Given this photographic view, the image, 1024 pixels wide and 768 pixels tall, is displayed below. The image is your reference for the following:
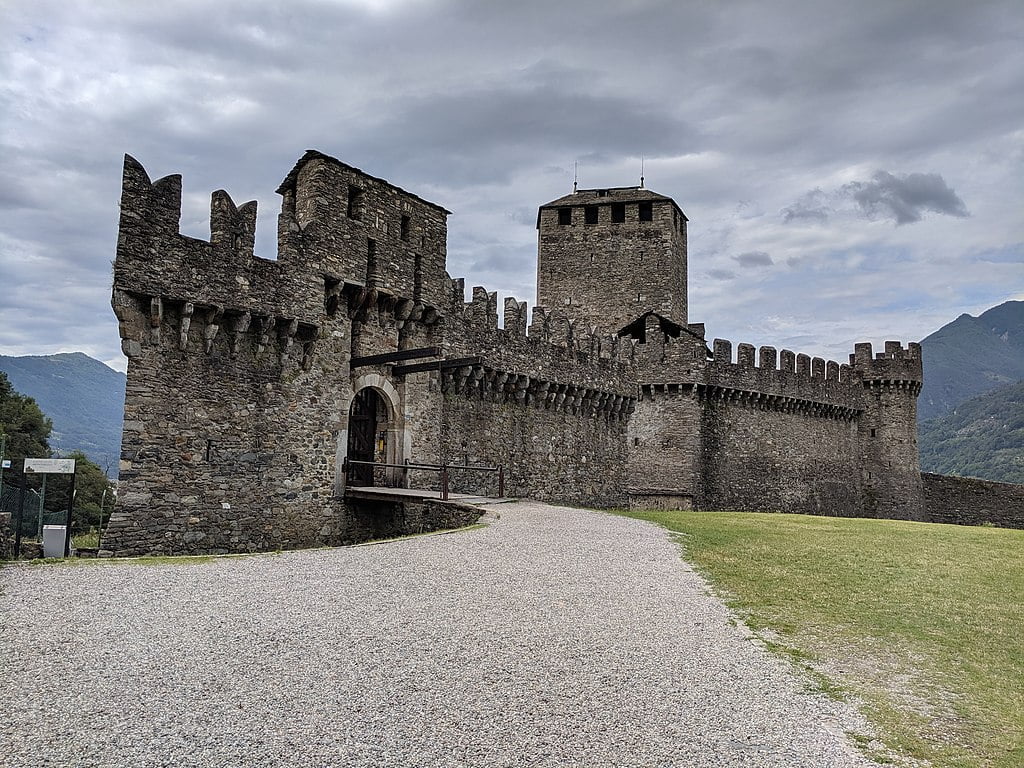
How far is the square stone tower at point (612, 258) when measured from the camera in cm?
3747

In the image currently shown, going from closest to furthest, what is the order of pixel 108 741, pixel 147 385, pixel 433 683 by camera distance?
pixel 108 741, pixel 433 683, pixel 147 385

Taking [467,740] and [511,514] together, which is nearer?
[467,740]

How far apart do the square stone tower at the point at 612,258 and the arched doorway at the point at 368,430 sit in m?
20.5

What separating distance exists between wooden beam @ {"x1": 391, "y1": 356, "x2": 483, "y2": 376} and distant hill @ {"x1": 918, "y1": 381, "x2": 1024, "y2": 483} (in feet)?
321

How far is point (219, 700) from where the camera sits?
5.15 metres

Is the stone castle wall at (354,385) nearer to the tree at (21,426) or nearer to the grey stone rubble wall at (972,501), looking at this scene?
the grey stone rubble wall at (972,501)

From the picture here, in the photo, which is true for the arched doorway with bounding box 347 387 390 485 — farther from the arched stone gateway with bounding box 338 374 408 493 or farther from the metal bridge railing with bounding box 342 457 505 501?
the metal bridge railing with bounding box 342 457 505 501

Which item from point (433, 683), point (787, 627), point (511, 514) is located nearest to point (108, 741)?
point (433, 683)

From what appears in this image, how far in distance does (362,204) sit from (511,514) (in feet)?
24.8

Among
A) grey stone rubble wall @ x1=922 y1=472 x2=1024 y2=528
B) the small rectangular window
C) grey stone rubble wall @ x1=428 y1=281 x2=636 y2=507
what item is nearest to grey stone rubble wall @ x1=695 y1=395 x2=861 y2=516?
grey stone rubble wall @ x1=922 y1=472 x2=1024 y2=528

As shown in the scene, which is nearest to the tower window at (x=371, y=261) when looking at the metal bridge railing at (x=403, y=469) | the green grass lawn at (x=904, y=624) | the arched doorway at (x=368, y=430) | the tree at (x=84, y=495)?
the arched doorway at (x=368, y=430)

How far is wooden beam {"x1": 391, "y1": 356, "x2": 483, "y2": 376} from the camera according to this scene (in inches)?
656

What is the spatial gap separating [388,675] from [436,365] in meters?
11.6

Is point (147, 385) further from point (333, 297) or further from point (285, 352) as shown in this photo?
point (333, 297)
